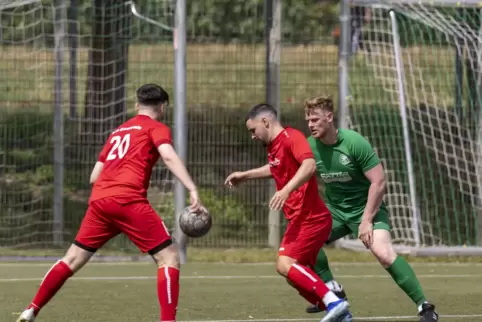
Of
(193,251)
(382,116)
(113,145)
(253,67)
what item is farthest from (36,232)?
(113,145)

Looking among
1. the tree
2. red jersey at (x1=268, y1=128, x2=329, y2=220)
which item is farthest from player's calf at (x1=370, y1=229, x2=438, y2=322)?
the tree

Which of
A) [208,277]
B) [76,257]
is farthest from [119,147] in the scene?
[208,277]

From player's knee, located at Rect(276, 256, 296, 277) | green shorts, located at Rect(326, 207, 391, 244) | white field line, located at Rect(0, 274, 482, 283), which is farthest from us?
white field line, located at Rect(0, 274, 482, 283)

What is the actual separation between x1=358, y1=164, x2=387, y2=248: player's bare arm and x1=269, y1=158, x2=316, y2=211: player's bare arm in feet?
2.91

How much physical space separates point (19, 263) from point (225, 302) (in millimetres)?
4267

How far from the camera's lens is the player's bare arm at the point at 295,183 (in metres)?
8.09

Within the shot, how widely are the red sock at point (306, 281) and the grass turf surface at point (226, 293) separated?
916 millimetres

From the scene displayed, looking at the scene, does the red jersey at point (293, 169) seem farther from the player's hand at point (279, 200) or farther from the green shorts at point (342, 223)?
the green shorts at point (342, 223)

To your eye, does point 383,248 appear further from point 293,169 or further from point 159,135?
point 159,135

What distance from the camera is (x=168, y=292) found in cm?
808

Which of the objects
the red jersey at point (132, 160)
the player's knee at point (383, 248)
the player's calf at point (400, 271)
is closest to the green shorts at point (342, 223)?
the player's knee at point (383, 248)

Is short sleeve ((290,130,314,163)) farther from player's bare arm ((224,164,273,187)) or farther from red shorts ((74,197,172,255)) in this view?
red shorts ((74,197,172,255))

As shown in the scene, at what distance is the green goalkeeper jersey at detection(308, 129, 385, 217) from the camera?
9086mm

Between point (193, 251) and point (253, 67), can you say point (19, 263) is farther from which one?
point (253, 67)
